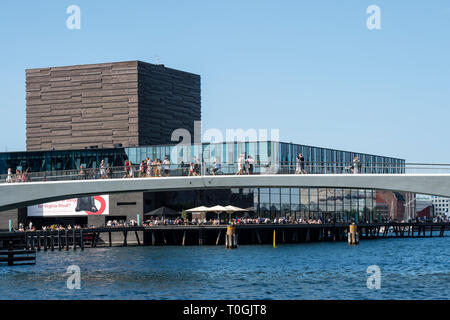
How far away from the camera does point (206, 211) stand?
95.1m

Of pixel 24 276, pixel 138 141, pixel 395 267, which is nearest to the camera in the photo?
pixel 24 276

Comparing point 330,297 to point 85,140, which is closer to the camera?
point 330,297

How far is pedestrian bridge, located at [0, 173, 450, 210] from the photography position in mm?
45281

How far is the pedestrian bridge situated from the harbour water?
503cm

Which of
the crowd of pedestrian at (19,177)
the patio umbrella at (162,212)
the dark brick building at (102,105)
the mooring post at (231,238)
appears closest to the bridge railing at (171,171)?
the crowd of pedestrian at (19,177)

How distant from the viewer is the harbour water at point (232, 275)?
43781 millimetres

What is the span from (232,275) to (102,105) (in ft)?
213

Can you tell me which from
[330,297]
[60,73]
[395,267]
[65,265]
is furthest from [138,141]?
[330,297]

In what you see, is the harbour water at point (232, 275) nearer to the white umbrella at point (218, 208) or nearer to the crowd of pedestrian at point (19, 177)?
the crowd of pedestrian at point (19, 177)

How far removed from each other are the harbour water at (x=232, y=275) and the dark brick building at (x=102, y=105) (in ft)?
122

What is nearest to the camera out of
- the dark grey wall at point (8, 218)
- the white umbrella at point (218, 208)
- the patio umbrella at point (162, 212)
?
the white umbrella at point (218, 208)

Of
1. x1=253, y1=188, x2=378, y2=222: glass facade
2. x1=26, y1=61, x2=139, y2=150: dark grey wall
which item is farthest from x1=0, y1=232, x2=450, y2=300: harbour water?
x1=26, y1=61, x2=139, y2=150: dark grey wall
